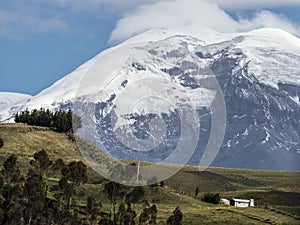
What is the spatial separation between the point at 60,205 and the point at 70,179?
7.57 meters

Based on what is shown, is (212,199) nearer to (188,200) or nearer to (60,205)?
(188,200)

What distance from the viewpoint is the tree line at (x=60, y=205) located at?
4424 inches

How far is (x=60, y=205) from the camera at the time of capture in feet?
403

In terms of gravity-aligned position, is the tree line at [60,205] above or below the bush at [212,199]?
below

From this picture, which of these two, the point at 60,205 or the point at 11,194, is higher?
the point at 11,194

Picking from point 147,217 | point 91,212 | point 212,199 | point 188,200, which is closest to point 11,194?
point 91,212

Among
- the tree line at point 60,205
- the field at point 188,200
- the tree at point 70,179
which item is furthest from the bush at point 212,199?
the tree at point 70,179

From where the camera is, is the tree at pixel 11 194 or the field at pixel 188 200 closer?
the tree at pixel 11 194

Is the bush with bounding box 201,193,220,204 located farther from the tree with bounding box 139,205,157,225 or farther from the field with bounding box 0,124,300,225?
the tree with bounding box 139,205,157,225

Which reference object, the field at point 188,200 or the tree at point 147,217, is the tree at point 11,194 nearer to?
the field at point 188,200

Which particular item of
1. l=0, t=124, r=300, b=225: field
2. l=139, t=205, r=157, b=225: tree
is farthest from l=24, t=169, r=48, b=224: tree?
l=0, t=124, r=300, b=225: field

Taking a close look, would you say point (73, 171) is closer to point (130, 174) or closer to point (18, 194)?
point (18, 194)

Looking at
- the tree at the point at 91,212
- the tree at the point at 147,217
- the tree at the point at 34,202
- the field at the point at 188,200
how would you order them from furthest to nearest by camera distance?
the field at the point at 188,200 → the tree at the point at 91,212 → the tree at the point at 147,217 → the tree at the point at 34,202

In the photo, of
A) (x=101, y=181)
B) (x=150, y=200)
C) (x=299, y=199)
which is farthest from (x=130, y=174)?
(x=299, y=199)
